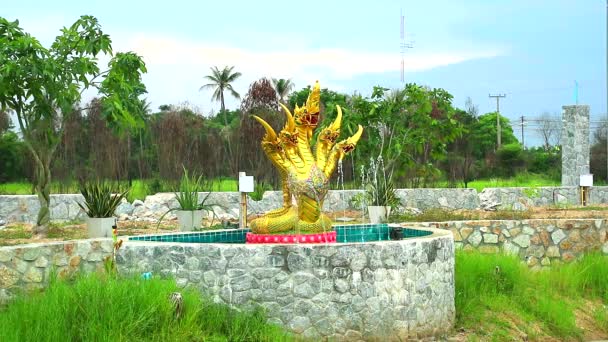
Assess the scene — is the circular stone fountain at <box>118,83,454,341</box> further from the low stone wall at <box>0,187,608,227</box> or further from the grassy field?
the low stone wall at <box>0,187,608,227</box>

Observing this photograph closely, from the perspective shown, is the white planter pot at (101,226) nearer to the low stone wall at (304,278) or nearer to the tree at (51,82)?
the tree at (51,82)

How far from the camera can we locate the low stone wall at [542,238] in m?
14.2

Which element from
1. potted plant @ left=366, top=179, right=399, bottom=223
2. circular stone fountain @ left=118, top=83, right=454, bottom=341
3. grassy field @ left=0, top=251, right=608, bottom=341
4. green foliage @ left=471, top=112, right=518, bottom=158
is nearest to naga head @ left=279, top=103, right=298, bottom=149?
circular stone fountain @ left=118, top=83, right=454, bottom=341

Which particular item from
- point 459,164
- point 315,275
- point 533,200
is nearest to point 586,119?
point 533,200

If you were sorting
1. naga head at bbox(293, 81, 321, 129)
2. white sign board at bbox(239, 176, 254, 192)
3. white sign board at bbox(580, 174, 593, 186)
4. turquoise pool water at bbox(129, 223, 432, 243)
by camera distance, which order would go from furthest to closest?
white sign board at bbox(580, 174, 593, 186)
white sign board at bbox(239, 176, 254, 192)
turquoise pool water at bbox(129, 223, 432, 243)
naga head at bbox(293, 81, 321, 129)

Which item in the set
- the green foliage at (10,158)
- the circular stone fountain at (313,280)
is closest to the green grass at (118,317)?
the circular stone fountain at (313,280)

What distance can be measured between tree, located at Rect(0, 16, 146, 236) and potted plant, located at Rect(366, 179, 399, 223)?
542 cm

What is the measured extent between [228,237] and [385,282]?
3.49 m

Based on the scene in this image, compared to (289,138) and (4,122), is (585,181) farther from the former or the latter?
(4,122)

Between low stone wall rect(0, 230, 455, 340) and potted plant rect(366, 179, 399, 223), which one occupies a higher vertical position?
potted plant rect(366, 179, 399, 223)

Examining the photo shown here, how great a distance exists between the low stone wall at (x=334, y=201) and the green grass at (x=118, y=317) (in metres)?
7.83

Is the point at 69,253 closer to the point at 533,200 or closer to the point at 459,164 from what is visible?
the point at 533,200

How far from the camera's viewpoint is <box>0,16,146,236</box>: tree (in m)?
14.0

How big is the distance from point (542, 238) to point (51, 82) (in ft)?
28.9
